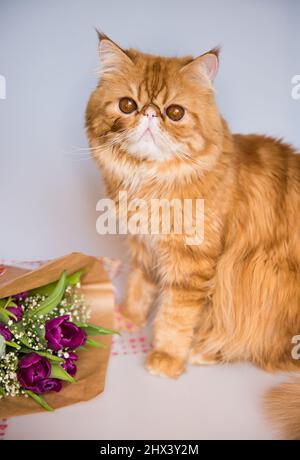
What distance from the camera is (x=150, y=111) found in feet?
4.91

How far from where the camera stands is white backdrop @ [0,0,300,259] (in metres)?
1.99

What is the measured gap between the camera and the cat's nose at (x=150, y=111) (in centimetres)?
150

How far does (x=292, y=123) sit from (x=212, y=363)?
3.53ft

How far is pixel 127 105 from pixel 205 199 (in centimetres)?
39

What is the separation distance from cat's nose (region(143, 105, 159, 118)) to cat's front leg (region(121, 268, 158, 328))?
73 cm

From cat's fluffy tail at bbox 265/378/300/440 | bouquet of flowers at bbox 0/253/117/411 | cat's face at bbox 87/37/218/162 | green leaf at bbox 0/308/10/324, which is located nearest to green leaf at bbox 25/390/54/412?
bouquet of flowers at bbox 0/253/117/411

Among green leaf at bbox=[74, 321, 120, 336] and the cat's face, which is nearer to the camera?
the cat's face

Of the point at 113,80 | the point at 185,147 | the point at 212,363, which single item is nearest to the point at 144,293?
the point at 212,363

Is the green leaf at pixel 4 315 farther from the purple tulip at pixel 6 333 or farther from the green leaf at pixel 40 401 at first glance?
the green leaf at pixel 40 401

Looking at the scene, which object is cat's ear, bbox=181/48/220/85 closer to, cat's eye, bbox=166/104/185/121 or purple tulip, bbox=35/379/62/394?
cat's eye, bbox=166/104/185/121

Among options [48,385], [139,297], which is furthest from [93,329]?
[139,297]

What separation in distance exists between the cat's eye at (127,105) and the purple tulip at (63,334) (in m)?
0.67

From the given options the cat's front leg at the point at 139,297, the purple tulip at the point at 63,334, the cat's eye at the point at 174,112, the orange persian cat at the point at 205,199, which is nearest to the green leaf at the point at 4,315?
the purple tulip at the point at 63,334

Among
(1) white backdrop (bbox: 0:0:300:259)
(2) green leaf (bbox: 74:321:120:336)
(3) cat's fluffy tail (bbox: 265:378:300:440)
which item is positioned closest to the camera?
(3) cat's fluffy tail (bbox: 265:378:300:440)
